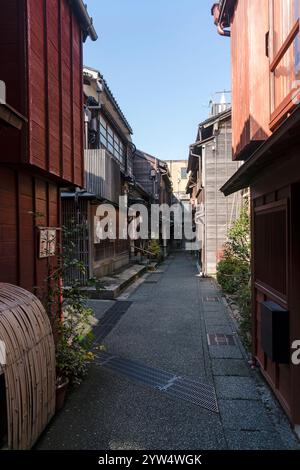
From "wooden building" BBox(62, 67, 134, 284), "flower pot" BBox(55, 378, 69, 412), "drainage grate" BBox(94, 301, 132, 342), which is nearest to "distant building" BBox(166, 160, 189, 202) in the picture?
"wooden building" BBox(62, 67, 134, 284)

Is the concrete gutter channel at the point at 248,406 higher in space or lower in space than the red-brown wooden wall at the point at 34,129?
lower

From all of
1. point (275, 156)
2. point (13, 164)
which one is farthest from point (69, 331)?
point (275, 156)

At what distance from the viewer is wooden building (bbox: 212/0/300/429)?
4012 millimetres

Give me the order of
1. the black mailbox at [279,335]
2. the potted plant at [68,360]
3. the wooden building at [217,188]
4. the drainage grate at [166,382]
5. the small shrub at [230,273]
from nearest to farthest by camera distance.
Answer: the black mailbox at [279,335], the potted plant at [68,360], the drainage grate at [166,382], the small shrub at [230,273], the wooden building at [217,188]

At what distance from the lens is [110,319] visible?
31.3ft

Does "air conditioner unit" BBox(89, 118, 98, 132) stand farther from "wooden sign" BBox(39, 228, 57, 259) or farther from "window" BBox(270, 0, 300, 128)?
"window" BBox(270, 0, 300, 128)

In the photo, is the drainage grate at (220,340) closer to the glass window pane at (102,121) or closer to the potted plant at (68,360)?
the potted plant at (68,360)

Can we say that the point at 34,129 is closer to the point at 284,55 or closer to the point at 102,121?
the point at 284,55

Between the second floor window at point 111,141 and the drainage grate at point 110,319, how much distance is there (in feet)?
25.0

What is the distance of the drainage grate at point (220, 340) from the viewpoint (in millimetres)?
7404

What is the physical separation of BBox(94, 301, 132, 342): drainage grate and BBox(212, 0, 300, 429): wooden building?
3.70 m

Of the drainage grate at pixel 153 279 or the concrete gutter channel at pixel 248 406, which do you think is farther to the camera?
the drainage grate at pixel 153 279

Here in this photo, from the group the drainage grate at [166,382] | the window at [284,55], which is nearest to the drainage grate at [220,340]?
the drainage grate at [166,382]

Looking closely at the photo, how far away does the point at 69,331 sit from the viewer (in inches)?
211
